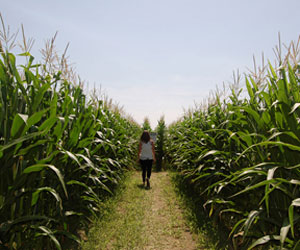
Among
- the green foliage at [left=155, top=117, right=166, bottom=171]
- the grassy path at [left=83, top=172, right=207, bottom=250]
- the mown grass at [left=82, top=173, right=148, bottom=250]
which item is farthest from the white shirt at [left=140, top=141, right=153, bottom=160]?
the green foliage at [left=155, top=117, right=166, bottom=171]

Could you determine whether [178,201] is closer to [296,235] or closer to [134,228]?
[134,228]

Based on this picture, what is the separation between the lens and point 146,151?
6.57 m

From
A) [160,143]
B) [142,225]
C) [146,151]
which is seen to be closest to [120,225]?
[142,225]

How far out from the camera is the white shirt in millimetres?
6543

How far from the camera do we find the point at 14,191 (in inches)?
70.9

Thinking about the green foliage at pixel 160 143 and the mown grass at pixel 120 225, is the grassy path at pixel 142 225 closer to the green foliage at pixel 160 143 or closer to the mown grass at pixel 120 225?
the mown grass at pixel 120 225

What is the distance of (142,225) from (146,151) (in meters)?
2.91

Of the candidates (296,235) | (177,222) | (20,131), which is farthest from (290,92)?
(177,222)

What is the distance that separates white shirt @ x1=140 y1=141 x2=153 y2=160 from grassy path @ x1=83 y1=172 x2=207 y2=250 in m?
1.21

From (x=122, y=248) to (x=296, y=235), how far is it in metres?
1.95

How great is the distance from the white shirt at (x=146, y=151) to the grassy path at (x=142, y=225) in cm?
121

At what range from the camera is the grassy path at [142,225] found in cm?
315

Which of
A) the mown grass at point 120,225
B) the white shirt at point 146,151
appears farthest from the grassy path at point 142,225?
the white shirt at point 146,151

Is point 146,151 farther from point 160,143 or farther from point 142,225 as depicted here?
point 160,143
